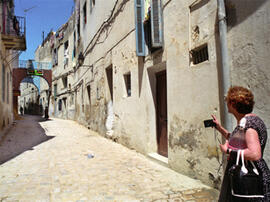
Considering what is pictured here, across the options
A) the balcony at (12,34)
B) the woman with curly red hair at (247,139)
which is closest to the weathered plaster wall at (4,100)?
the balcony at (12,34)

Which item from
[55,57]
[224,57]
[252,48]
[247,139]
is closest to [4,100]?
[224,57]

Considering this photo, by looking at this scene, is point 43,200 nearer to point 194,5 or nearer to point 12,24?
→ point 194,5

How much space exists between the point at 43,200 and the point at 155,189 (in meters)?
1.64

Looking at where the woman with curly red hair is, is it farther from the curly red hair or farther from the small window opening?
the small window opening

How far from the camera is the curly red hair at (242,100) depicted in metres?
1.84

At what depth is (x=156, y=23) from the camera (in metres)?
5.03

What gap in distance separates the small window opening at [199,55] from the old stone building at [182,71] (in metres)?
0.02

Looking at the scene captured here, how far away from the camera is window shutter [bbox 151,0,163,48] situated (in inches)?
195

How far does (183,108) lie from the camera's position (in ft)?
13.9

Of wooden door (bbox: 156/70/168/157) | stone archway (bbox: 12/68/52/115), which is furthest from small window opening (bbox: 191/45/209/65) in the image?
stone archway (bbox: 12/68/52/115)

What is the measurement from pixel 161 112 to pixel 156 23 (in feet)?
6.95

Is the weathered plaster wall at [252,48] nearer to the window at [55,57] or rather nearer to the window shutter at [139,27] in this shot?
the window shutter at [139,27]

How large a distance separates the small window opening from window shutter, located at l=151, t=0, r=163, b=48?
1.11 meters

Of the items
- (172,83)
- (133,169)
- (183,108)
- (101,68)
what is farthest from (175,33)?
(101,68)
